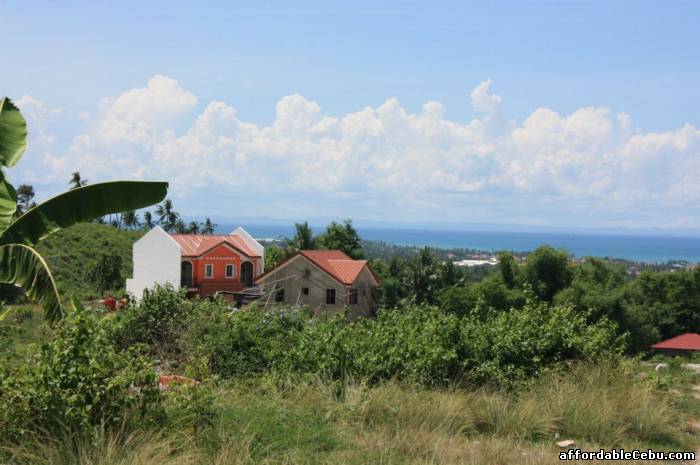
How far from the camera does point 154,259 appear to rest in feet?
129

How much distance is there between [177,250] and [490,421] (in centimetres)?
3337

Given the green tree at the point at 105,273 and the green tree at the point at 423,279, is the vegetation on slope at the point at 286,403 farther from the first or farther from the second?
the green tree at the point at 423,279

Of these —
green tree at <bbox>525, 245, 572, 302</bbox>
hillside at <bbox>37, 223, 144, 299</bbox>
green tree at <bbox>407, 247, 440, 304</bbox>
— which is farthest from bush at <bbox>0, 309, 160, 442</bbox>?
green tree at <bbox>407, 247, 440, 304</bbox>

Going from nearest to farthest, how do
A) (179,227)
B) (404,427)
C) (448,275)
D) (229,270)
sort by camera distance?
(404,427)
(229,270)
(448,275)
(179,227)

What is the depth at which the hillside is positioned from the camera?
45281mm

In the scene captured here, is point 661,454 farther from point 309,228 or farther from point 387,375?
point 309,228

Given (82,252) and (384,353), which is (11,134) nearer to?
(384,353)

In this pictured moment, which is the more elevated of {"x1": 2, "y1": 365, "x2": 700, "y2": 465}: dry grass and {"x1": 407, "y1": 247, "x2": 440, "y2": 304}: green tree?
{"x1": 2, "y1": 365, "x2": 700, "y2": 465}: dry grass

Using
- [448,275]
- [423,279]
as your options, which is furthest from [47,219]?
[448,275]

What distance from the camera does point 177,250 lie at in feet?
127

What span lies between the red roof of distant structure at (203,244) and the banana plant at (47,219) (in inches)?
1225

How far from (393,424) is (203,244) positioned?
34030mm

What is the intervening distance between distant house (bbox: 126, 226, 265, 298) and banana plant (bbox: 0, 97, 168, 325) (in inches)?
1185

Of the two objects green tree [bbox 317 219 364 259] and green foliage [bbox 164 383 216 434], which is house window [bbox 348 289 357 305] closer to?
green tree [bbox 317 219 364 259]
